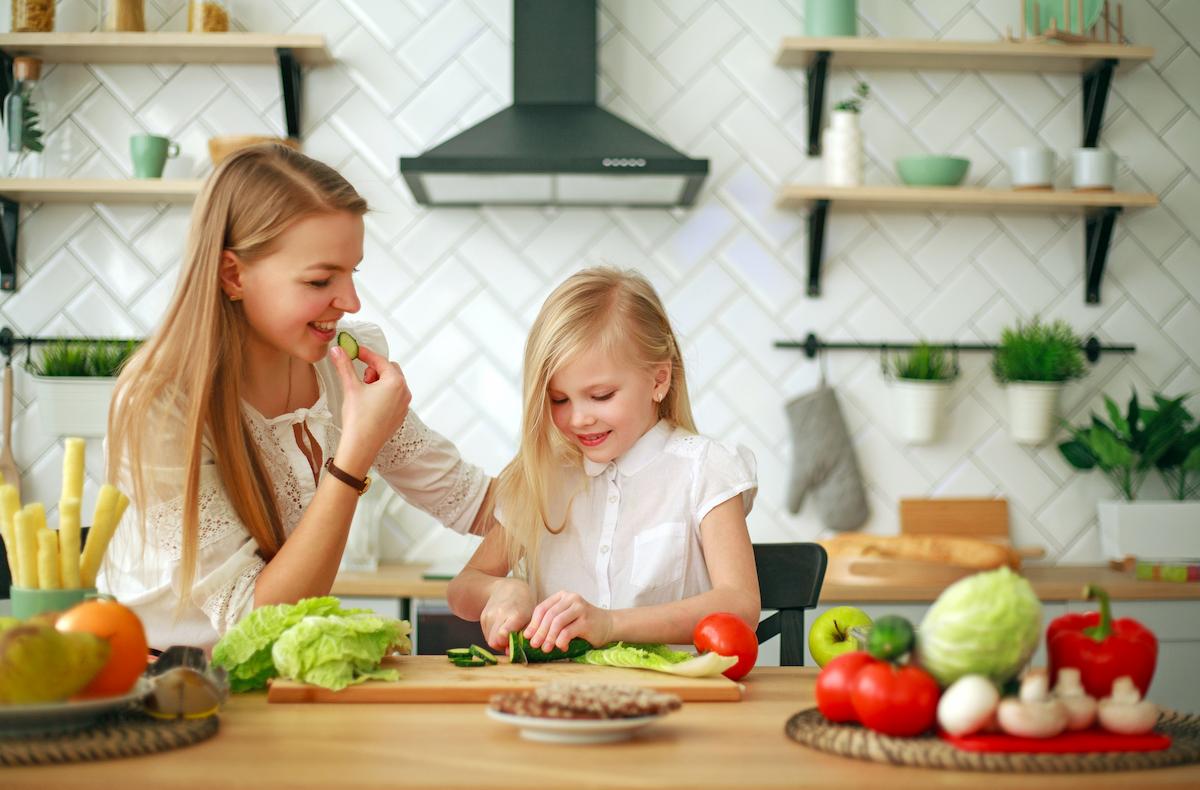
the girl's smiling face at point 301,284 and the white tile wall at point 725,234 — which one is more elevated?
the white tile wall at point 725,234

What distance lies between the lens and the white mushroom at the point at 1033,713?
0.93m

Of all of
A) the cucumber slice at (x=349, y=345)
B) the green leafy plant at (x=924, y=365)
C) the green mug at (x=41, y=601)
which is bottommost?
the green mug at (x=41, y=601)

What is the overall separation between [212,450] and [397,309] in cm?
159

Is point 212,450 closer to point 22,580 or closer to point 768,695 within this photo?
point 22,580

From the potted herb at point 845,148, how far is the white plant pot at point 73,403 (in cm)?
190

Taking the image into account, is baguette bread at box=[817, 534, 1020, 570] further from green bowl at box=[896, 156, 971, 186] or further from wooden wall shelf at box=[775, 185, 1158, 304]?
green bowl at box=[896, 156, 971, 186]

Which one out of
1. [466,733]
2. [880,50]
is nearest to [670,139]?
[880,50]

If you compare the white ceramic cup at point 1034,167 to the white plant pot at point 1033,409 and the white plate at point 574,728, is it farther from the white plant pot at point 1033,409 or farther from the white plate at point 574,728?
the white plate at point 574,728

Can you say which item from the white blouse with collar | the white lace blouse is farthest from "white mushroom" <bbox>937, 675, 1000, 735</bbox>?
the white lace blouse

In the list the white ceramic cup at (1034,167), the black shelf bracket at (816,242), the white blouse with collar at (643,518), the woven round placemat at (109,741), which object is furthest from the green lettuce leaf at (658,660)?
the white ceramic cup at (1034,167)

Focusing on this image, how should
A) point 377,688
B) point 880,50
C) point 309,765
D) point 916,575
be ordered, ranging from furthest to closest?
point 880,50
point 916,575
point 377,688
point 309,765

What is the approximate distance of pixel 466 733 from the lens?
3.34 ft

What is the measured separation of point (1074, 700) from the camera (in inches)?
38.0

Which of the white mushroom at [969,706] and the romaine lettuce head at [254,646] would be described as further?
the romaine lettuce head at [254,646]
